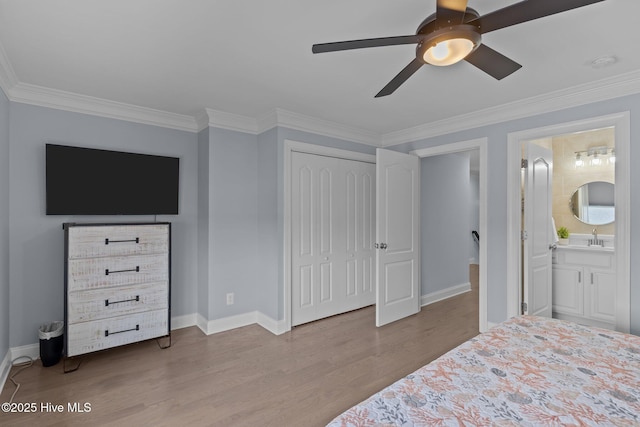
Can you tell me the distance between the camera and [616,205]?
2699 millimetres

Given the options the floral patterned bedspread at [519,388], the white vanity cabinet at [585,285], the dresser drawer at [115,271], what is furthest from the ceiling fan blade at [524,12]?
the white vanity cabinet at [585,285]

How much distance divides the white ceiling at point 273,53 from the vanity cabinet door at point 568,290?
2.19m

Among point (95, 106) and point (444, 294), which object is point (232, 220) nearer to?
point (95, 106)

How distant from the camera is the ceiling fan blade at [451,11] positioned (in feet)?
4.33

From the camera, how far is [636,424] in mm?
1104

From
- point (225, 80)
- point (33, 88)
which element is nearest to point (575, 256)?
point (225, 80)

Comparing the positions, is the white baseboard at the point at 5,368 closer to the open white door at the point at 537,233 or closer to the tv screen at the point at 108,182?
the tv screen at the point at 108,182

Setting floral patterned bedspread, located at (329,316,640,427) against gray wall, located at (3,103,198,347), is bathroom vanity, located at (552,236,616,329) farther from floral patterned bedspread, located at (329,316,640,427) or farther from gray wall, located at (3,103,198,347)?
gray wall, located at (3,103,198,347)

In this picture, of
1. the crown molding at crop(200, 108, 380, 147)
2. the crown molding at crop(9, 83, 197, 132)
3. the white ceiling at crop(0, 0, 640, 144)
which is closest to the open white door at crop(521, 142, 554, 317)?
the white ceiling at crop(0, 0, 640, 144)

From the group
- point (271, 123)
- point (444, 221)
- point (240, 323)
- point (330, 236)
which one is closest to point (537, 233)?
point (444, 221)

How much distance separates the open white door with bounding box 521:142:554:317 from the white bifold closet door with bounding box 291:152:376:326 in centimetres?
178

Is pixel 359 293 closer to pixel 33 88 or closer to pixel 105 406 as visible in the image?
pixel 105 406

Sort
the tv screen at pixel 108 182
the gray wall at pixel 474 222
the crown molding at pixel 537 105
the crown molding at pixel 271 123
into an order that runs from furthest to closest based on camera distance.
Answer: the gray wall at pixel 474 222, the crown molding at pixel 271 123, the tv screen at pixel 108 182, the crown molding at pixel 537 105

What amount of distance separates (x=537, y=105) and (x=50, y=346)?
475 cm
